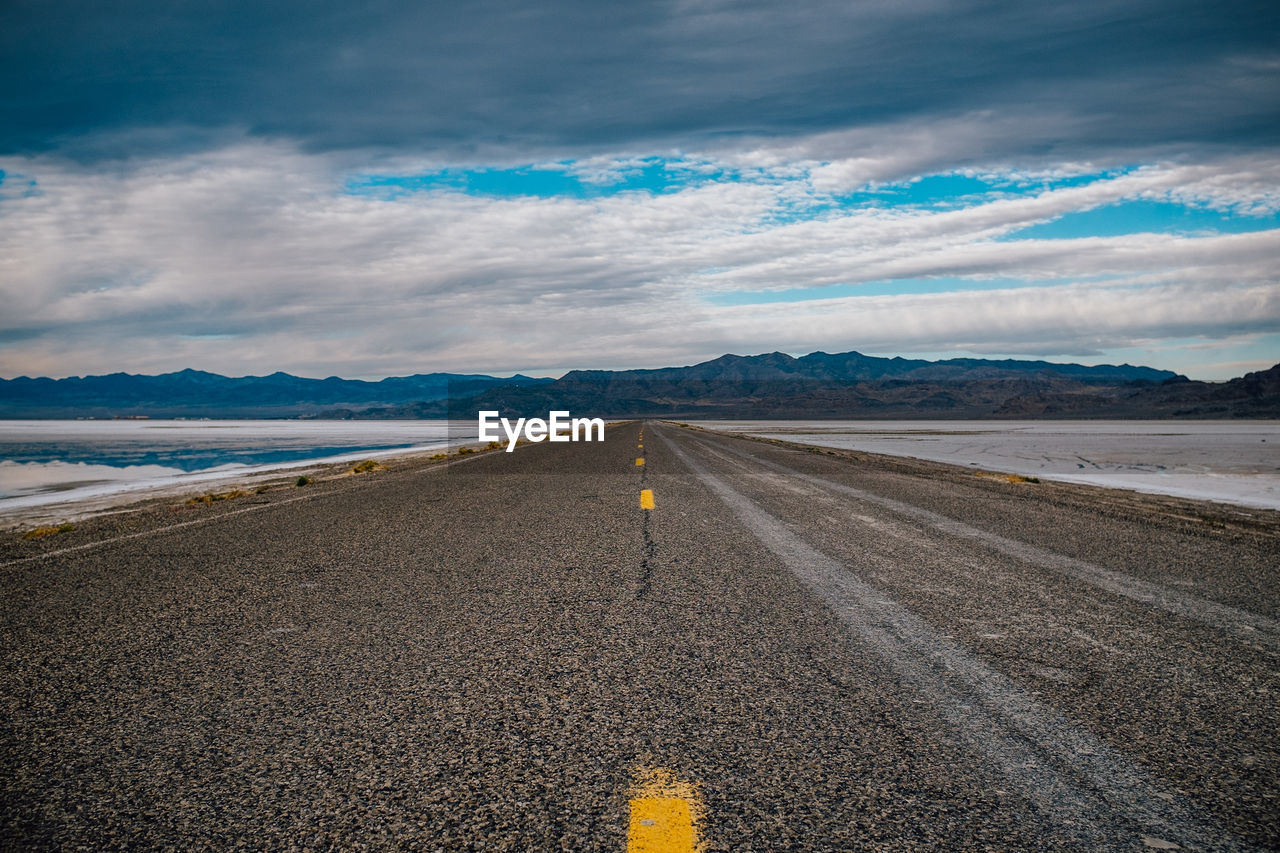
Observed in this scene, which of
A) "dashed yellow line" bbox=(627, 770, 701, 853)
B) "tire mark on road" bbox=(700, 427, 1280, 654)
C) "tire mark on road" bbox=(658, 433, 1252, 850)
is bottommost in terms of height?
"tire mark on road" bbox=(700, 427, 1280, 654)

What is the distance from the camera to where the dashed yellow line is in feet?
7.79

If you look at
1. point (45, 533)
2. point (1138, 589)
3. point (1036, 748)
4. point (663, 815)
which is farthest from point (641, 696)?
point (45, 533)

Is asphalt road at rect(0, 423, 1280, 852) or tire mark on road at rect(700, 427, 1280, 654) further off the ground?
asphalt road at rect(0, 423, 1280, 852)

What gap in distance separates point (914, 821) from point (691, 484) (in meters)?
12.4

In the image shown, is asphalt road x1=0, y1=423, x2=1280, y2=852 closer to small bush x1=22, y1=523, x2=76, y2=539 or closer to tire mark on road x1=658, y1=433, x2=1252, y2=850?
tire mark on road x1=658, y1=433, x2=1252, y2=850

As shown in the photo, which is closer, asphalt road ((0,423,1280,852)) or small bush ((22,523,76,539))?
asphalt road ((0,423,1280,852))

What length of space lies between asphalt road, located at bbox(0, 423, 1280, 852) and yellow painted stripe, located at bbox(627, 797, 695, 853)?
0.02m

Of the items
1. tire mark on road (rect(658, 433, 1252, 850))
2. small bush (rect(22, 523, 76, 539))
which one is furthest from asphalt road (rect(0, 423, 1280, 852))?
small bush (rect(22, 523, 76, 539))

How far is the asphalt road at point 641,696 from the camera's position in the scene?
257 cm

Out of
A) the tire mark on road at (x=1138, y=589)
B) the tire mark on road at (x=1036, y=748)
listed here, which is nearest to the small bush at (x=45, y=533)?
the tire mark on road at (x=1036, y=748)

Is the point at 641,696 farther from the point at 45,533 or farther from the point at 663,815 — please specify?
the point at 45,533

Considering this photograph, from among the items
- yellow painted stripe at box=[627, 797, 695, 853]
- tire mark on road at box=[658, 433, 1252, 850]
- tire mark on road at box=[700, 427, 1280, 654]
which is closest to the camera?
yellow painted stripe at box=[627, 797, 695, 853]

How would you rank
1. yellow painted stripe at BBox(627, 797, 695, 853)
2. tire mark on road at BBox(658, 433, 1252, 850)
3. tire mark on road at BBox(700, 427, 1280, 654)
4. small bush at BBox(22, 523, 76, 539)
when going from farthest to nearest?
small bush at BBox(22, 523, 76, 539)
tire mark on road at BBox(700, 427, 1280, 654)
tire mark on road at BBox(658, 433, 1252, 850)
yellow painted stripe at BBox(627, 797, 695, 853)

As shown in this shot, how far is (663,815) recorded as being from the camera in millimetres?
2551
